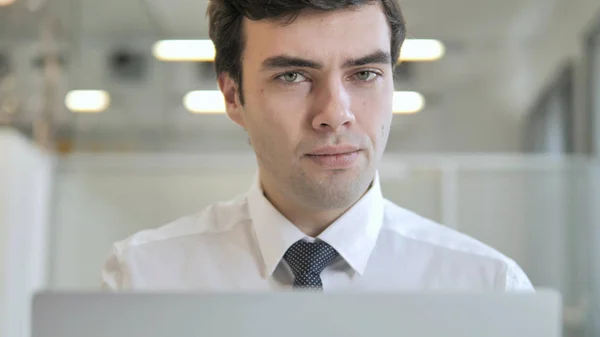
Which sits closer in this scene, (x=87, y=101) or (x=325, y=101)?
(x=325, y=101)

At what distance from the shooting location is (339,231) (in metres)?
1.01

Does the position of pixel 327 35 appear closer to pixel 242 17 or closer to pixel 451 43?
pixel 242 17

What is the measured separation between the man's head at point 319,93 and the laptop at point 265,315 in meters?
0.37

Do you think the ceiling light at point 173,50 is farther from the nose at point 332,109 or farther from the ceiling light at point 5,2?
the nose at point 332,109

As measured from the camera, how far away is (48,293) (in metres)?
0.57

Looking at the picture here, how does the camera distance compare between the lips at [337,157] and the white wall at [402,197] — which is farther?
the white wall at [402,197]

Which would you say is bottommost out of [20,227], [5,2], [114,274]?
[20,227]

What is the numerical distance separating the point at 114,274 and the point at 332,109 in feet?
1.32

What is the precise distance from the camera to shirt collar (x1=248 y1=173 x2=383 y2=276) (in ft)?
3.31

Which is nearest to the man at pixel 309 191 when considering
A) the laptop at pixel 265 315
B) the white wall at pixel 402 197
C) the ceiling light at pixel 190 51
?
the laptop at pixel 265 315

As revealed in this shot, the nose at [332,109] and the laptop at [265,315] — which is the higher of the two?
the nose at [332,109]

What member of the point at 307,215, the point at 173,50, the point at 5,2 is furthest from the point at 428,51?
the point at 307,215

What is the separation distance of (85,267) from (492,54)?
181cm

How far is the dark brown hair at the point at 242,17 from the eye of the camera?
0.99 m
